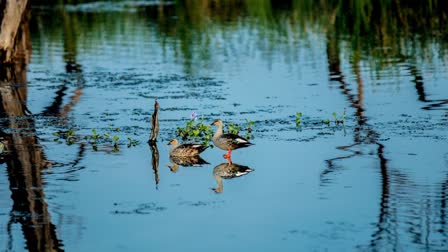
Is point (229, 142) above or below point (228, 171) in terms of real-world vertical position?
above

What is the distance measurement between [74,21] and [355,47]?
15.3 m

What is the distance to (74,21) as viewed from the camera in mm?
42594

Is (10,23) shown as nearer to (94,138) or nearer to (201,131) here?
(94,138)

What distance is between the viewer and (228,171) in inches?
587

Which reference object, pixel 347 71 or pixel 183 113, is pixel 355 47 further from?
pixel 183 113

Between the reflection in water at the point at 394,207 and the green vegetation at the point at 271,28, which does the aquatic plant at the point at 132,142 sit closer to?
the reflection in water at the point at 394,207

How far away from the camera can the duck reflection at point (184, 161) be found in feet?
50.9

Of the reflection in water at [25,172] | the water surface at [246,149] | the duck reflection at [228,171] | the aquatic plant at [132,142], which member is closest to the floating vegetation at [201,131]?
the water surface at [246,149]

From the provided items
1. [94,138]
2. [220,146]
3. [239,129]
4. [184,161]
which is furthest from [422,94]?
[184,161]

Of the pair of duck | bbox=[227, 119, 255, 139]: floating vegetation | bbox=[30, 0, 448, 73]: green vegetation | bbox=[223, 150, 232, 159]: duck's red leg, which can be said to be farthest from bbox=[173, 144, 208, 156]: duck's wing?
bbox=[30, 0, 448, 73]: green vegetation

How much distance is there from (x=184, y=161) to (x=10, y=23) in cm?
1391

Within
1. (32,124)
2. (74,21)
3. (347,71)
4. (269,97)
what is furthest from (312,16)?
(32,124)

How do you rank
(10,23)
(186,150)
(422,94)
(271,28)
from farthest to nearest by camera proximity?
(271,28), (10,23), (422,94), (186,150)

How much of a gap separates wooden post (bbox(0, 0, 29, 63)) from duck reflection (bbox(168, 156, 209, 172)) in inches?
525
